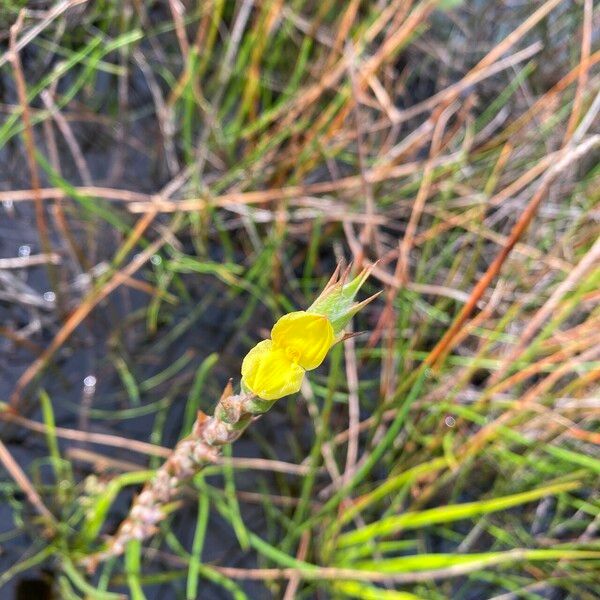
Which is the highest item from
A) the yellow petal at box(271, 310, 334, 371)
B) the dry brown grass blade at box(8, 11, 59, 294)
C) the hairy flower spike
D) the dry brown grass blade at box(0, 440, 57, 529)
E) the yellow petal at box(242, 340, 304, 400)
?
the hairy flower spike

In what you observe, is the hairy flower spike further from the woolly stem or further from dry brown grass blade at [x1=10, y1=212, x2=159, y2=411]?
dry brown grass blade at [x1=10, y1=212, x2=159, y2=411]

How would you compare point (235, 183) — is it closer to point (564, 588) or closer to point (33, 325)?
point (33, 325)

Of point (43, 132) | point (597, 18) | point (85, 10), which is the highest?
point (597, 18)

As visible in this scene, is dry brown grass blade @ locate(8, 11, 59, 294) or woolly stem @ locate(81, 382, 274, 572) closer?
woolly stem @ locate(81, 382, 274, 572)

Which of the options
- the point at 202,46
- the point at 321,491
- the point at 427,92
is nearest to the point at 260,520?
the point at 321,491

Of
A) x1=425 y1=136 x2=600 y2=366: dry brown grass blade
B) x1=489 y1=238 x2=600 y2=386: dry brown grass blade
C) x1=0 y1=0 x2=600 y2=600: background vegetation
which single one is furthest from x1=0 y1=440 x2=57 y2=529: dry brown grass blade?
x1=489 y1=238 x2=600 y2=386: dry brown grass blade

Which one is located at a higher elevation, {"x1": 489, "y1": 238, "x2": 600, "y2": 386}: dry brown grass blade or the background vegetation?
{"x1": 489, "y1": 238, "x2": 600, "y2": 386}: dry brown grass blade

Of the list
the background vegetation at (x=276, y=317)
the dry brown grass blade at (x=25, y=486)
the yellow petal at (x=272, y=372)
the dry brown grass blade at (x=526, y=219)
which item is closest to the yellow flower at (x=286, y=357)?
the yellow petal at (x=272, y=372)
